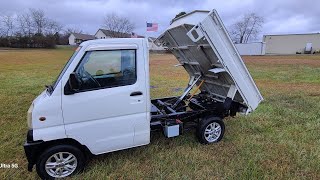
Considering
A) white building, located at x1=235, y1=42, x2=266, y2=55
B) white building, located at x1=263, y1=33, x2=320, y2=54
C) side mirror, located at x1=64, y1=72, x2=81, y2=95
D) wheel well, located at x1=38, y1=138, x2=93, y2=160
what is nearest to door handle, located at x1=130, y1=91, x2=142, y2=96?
side mirror, located at x1=64, y1=72, x2=81, y2=95

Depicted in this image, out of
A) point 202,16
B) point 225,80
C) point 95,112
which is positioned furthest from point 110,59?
point 225,80

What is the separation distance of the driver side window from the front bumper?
95cm

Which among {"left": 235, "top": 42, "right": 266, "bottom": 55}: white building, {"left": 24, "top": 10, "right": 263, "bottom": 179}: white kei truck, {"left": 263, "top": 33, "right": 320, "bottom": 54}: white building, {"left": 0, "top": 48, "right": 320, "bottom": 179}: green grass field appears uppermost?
{"left": 263, "top": 33, "right": 320, "bottom": 54}: white building

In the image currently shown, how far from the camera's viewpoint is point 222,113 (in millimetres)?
4652

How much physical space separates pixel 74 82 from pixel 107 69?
0.61 meters

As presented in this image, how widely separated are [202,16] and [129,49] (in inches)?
54.5

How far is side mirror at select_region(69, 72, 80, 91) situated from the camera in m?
3.08

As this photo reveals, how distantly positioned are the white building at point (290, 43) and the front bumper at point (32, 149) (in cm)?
5939

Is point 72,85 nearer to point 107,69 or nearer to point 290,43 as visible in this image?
point 107,69

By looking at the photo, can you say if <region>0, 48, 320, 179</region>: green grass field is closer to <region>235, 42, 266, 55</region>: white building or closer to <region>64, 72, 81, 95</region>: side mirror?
<region>64, 72, 81, 95</region>: side mirror

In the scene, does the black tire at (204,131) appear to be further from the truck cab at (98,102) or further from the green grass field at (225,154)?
the truck cab at (98,102)

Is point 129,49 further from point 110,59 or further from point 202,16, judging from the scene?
point 202,16

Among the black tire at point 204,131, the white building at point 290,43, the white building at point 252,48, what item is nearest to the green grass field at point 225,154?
the black tire at point 204,131

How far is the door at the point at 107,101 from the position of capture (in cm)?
333
